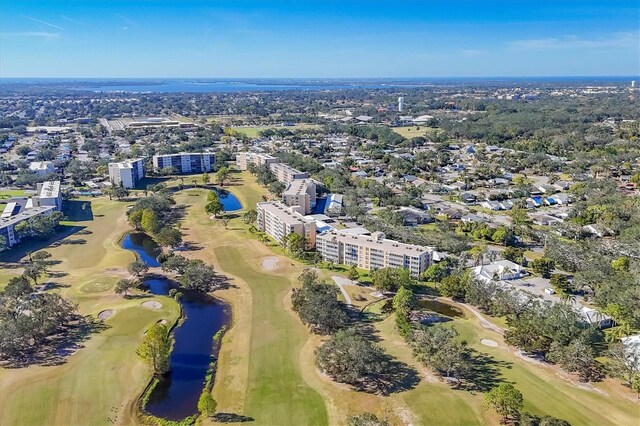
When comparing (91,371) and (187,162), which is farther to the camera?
(187,162)

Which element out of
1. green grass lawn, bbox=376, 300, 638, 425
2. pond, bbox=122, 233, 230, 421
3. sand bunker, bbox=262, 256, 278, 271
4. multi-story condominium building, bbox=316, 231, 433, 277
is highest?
multi-story condominium building, bbox=316, 231, 433, 277

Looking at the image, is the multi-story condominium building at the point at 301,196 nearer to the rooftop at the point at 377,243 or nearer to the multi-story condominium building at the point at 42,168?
the rooftop at the point at 377,243

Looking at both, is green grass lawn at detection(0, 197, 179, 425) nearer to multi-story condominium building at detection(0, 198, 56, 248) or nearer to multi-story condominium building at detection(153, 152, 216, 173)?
multi-story condominium building at detection(0, 198, 56, 248)

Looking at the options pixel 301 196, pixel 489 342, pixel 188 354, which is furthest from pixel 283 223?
pixel 489 342

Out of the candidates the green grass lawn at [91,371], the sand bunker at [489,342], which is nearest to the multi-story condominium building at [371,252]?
the sand bunker at [489,342]

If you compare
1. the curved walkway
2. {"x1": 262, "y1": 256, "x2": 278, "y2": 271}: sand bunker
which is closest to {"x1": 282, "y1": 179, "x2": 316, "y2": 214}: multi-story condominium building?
{"x1": 262, "y1": 256, "x2": 278, "y2": 271}: sand bunker

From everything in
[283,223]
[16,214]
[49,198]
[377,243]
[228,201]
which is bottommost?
[228,201]

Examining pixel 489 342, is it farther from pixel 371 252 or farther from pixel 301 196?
pixel 301 196
